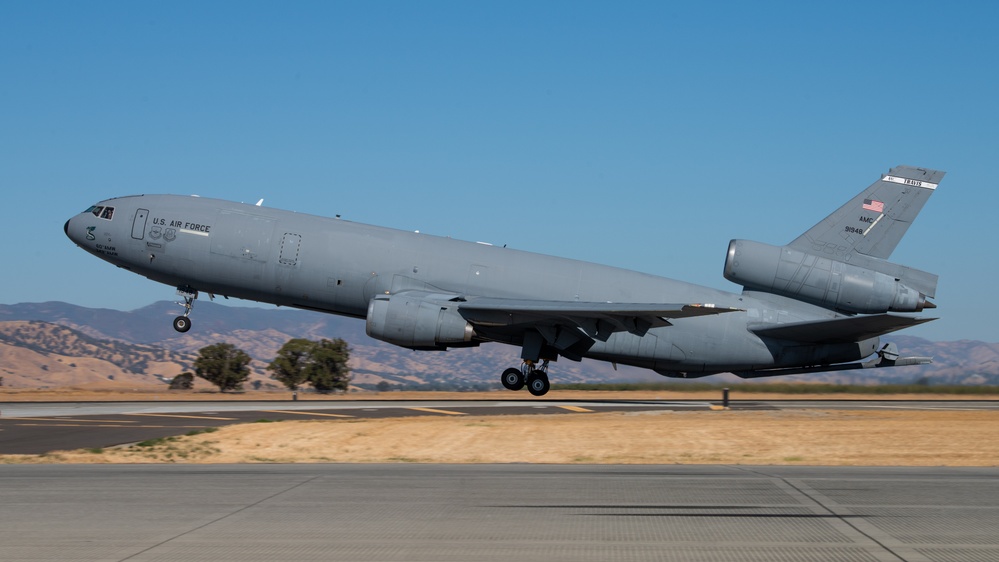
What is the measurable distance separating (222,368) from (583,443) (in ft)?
128

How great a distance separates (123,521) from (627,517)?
6452 millimetres

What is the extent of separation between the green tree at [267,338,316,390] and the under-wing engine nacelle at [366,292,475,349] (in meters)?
33.2

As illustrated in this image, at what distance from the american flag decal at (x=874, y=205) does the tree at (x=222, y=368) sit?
1474 inches

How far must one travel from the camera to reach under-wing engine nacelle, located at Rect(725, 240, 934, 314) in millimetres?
31422

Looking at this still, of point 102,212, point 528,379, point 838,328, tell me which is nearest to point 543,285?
point 528,379

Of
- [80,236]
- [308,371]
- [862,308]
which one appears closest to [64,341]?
[308,371]

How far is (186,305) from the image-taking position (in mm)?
31984

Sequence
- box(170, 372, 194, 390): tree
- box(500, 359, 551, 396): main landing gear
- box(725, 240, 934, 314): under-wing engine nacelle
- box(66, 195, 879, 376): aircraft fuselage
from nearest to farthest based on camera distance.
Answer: box(66, 195, 879, 376): aircraft fuselage < box(725, 240, 934, 314): under-wing engine nacelle < box(500, 359, 551, 396): main landing gear < box(170, 372, 194, 390): tree

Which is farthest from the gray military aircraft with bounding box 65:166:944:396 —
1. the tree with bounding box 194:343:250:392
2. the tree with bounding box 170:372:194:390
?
the tree with bounding box 194:343:250:392

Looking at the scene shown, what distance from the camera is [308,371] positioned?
61.2 metres

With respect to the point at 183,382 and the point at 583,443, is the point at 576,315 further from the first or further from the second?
the point at 183,382

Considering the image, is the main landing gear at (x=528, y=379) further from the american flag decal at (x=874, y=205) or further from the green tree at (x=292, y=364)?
the green tree at (x=292, y=364)

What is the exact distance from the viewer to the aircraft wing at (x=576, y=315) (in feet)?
94.5

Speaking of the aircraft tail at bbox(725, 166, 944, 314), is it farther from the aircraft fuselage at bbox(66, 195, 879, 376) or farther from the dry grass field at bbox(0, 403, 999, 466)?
the dry grass field at bbox(0, 403, 999, 466)
